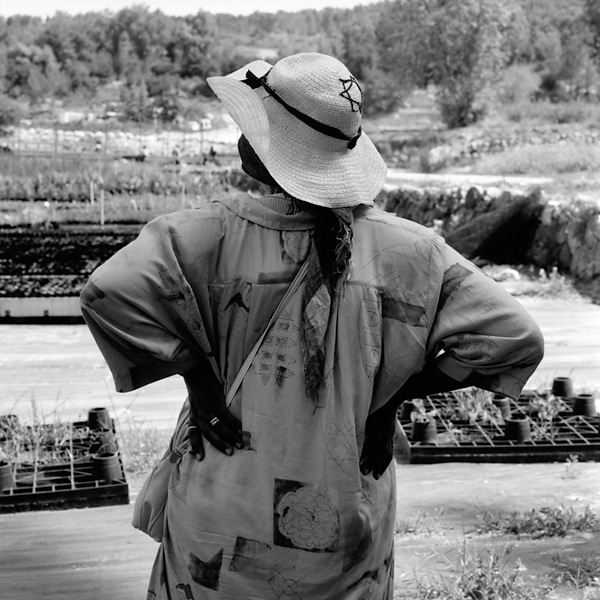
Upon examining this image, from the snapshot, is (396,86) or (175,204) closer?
(175,204)

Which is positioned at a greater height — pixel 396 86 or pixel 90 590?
pixel 90 590

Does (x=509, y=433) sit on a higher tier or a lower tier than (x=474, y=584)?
lower

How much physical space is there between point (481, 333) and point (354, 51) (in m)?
60.1

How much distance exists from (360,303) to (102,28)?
87527 millimetres

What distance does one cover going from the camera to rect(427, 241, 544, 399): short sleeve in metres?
1.81

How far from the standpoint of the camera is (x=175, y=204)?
1823 cm

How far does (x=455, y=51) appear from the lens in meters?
37.1

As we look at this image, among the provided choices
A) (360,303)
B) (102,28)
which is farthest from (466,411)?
(102,28)

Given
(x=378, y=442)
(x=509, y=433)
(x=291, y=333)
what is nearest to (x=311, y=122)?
(x=291, y=333)

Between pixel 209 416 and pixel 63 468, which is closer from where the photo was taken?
pixel 209 416

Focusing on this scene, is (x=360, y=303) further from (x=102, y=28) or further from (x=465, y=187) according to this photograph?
(x=102, y=28)

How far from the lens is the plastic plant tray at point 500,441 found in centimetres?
A: 446

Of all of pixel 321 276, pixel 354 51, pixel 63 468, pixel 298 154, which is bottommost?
pixel 354 51

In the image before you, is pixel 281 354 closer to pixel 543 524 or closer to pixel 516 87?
pixel 543 524
